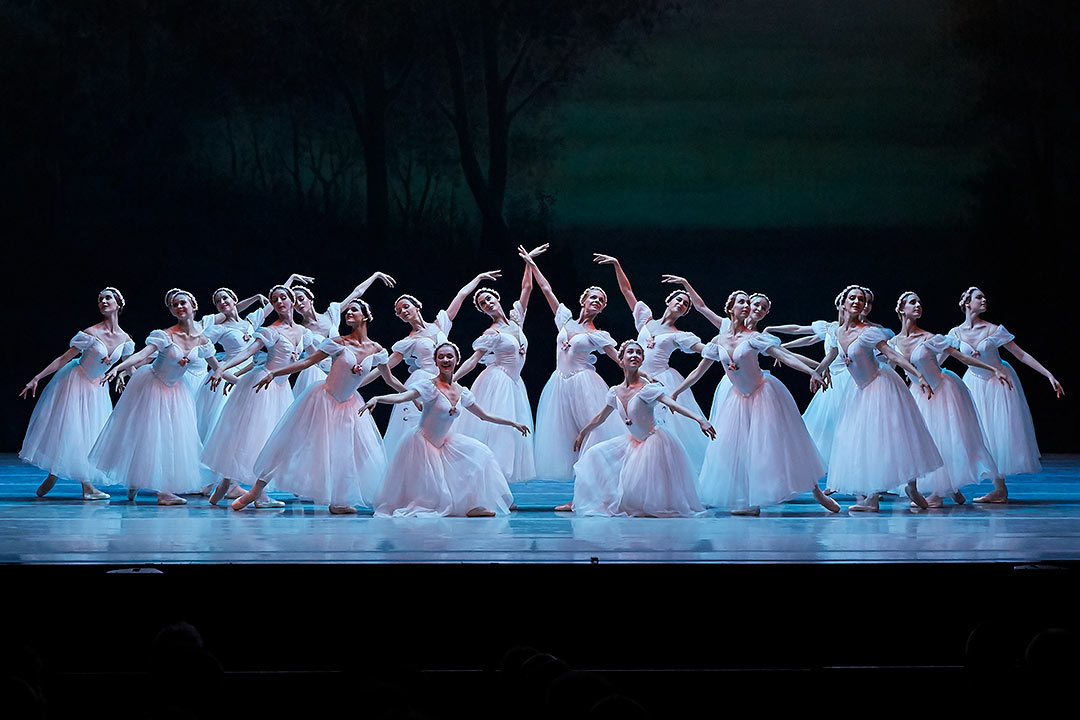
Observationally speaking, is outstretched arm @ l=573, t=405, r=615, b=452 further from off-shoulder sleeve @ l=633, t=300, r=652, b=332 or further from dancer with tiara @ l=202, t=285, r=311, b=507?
dancer with tiara @ l=202, t=285, r=311, b=507

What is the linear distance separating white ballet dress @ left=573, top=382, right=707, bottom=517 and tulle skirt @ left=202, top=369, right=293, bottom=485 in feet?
6.68

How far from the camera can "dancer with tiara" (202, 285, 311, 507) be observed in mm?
6680

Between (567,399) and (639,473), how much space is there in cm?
167

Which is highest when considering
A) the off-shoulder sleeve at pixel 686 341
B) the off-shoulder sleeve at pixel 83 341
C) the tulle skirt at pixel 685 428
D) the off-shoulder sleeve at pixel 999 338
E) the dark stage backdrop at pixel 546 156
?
the dark stage backdrop at pixel 546 156


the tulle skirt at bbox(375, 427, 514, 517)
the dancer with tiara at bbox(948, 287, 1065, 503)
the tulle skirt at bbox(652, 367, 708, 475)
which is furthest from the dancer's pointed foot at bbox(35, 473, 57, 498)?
the dancer with tiara at bbox(948, 287, 1065, 503)

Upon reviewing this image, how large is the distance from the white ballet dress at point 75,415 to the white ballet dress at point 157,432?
16.0 inches

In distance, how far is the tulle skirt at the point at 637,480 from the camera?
5957 mm

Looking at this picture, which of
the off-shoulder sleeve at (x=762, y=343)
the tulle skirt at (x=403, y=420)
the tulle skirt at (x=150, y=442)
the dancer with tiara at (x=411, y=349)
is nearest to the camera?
the tulle skirt at (x=403, y=420)

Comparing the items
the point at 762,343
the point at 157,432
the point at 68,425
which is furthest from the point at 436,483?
the point at 68,425

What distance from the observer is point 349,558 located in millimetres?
3787

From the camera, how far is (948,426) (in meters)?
6.80

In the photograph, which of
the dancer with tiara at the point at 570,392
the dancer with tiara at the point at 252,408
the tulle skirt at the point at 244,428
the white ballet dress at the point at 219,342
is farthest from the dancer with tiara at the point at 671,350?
the white ballet dress at the point at 219,342

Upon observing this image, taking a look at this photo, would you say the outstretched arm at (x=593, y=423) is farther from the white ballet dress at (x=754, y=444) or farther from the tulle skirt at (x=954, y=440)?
the tulle skirt at (x=954, y=440)
